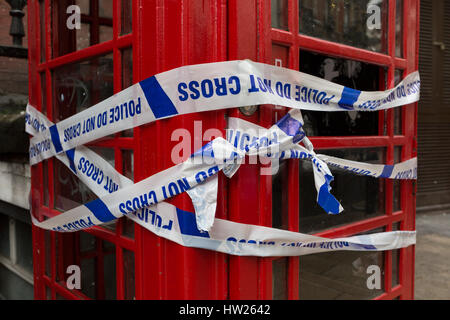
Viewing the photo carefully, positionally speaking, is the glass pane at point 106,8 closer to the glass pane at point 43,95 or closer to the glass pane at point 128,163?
the glass pane at point 43,95

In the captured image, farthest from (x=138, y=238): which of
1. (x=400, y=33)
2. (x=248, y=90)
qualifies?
(x=400, y=33)

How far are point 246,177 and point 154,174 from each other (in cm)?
32

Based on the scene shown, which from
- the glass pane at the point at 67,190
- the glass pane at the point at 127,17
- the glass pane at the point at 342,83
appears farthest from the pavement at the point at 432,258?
the glass pane at the point at 127,17

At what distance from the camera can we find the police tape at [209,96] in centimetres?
123

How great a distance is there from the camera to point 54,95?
193cm

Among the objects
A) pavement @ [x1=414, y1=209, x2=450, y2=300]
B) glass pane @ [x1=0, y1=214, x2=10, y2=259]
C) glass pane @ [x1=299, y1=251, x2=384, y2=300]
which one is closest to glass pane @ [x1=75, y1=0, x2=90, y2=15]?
glass pane @ [x1=299, y1=251, x2=384, y2=300]

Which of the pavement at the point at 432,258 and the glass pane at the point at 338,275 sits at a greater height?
the glass pane at the point at 338,275

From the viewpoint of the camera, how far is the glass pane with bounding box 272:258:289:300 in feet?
4.77

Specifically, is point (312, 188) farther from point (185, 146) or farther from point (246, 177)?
point (185, 146)

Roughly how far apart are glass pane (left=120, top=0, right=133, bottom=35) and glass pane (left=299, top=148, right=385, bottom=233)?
841 mm

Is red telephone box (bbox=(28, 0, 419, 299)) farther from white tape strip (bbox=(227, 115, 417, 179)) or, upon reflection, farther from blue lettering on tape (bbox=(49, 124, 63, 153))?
blue lettering on tape (bbox=(49, 124, 63, 153))

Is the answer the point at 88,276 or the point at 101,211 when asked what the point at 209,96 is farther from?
the point at 88,276

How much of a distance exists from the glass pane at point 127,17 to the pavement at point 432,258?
327cm

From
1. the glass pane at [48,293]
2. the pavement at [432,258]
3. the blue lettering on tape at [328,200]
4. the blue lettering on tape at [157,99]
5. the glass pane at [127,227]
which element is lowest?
the pavement at [432,258]
